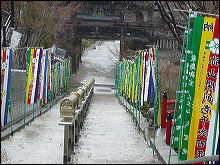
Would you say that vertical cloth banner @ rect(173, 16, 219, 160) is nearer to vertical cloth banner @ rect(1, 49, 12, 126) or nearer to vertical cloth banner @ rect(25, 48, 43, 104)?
vertical cloth banner @ rect(1, 49, 12, 126)

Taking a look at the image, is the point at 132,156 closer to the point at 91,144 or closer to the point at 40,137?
the point at 91,144

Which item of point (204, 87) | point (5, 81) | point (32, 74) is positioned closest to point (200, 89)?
point (204, 87)

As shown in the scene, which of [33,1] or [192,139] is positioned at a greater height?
[33,1]

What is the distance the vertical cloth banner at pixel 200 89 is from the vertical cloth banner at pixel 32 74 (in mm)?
6005

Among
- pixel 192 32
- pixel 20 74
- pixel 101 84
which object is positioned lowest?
pixel 101 84

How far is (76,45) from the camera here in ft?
111

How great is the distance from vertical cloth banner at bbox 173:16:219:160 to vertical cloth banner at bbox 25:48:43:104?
19.7 ft

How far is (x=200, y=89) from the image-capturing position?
187 inches

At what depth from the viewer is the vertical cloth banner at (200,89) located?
4.57m

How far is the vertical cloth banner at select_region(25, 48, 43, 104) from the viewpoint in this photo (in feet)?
32.9

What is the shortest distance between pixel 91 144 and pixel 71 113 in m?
1.69

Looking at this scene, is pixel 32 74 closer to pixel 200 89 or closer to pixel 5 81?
pixel 5 81

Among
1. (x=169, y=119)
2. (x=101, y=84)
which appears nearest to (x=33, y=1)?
(x=169, y=119)

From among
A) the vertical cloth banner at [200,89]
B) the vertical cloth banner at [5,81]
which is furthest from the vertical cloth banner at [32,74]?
the vertical cloth banner at [200,89]
